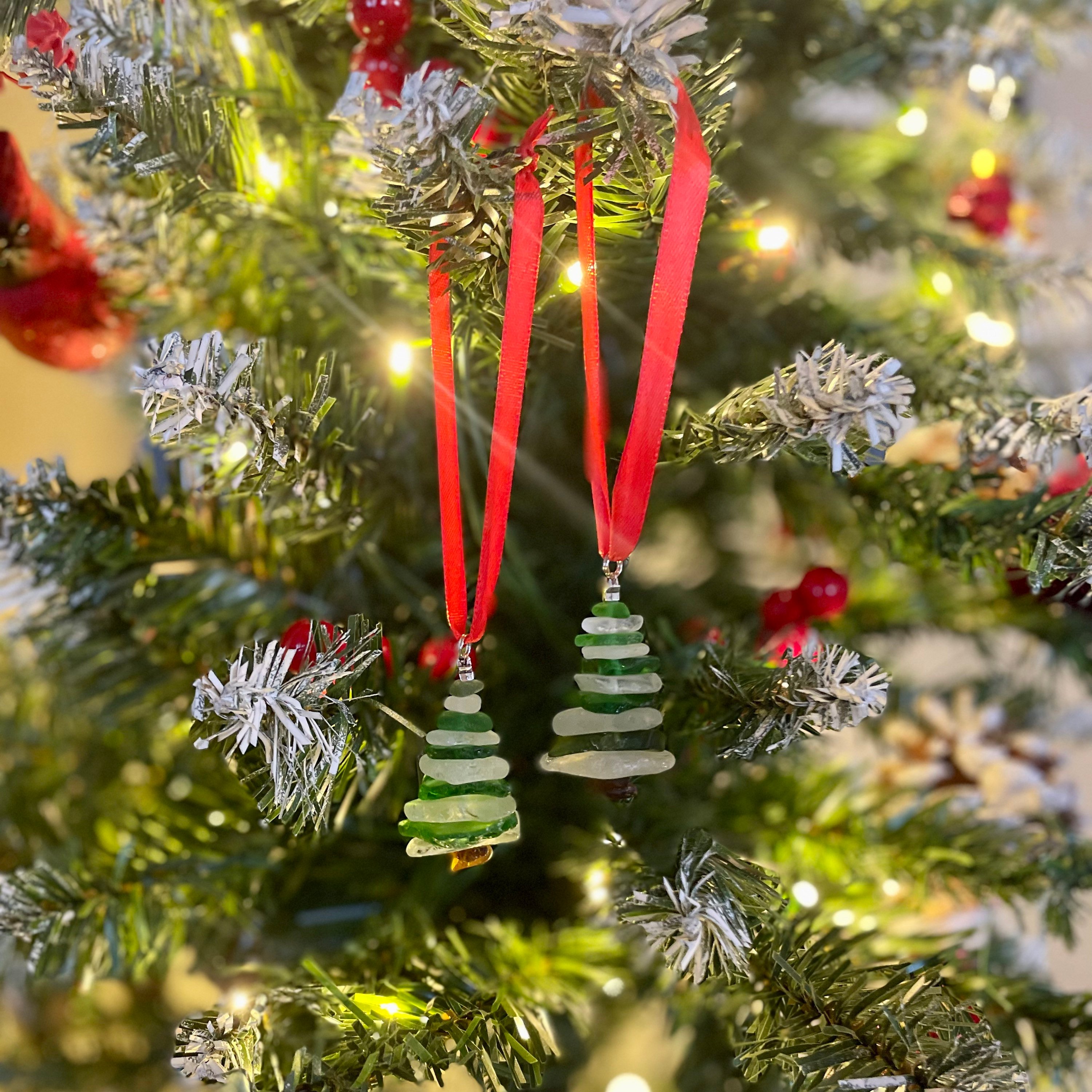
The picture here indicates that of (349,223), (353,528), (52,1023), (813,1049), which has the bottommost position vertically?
(52,1023)

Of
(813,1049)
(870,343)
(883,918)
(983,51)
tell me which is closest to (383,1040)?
(813,1049)

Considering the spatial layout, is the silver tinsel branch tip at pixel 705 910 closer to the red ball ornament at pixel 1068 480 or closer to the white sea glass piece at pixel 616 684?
the white sea glass piece at pixel 616 684

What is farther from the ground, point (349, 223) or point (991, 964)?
point (349, 223)

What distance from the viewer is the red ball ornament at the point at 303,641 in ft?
0.89

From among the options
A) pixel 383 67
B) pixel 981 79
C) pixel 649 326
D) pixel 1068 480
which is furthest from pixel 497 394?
pixel 981 79

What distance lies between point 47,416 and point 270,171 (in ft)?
1.66

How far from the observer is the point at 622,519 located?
29 centimetres

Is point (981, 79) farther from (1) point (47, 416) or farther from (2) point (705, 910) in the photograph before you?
(1) point (47, 416)

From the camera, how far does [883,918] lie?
1.40 feet

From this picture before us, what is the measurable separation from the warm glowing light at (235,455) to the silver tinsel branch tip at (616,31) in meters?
0.18

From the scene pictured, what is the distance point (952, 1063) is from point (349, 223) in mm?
379

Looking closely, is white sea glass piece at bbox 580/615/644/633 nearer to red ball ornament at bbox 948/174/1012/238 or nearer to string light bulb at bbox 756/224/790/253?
A: string light bulb at bbox 756/224/790/253

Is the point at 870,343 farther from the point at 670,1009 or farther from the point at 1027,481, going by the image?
the point at 670,1009

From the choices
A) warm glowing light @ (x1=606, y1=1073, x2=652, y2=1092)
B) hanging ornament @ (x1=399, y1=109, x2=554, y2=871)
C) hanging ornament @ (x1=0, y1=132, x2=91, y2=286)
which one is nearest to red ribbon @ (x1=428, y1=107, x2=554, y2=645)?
hanging ornament @ (x1=399, y1=109, x2=554, y2=871)
